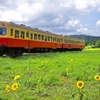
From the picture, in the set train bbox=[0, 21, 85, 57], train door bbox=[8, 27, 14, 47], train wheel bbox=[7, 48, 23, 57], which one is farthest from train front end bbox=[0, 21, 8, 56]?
train wheel bbox=[7, 48, 23, 57]

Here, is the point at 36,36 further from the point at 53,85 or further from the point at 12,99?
the point at 12,99

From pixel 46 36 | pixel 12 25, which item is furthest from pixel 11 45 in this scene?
pixel 46 36

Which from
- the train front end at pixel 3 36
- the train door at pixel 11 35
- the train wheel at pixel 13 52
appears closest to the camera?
the train front end at pixel 3 36

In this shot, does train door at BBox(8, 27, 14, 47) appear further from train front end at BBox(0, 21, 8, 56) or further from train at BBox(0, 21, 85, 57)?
train front end at BBox(0, 21, 8, 56)

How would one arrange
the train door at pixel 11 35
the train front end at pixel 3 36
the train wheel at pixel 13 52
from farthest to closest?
the train wheel at pixel 13 52 < the train door at pixel 11 35 < the train front end at pixel 3 36

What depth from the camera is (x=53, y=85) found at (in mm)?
8086

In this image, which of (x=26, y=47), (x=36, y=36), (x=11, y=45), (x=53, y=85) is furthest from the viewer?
(x=36, y=36)

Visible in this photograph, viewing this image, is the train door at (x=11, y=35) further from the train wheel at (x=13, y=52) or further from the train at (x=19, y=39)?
the train wheel at (x=13, y=52)

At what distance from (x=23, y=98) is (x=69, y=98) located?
102cm

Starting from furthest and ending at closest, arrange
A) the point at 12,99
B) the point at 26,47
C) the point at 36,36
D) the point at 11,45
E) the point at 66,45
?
the point at 66,45 → the point at 36,36 → the point at 26,47 → the point at 11,45 → the point at 12,99

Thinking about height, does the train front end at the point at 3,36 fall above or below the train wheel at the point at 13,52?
above

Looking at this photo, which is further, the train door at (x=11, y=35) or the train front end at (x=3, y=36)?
the train door at (x=11, y=35)

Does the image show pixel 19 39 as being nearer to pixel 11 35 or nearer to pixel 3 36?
pixel 11 35

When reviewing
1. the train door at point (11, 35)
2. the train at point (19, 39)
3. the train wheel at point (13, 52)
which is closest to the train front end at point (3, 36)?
the train at point (19, 39)
